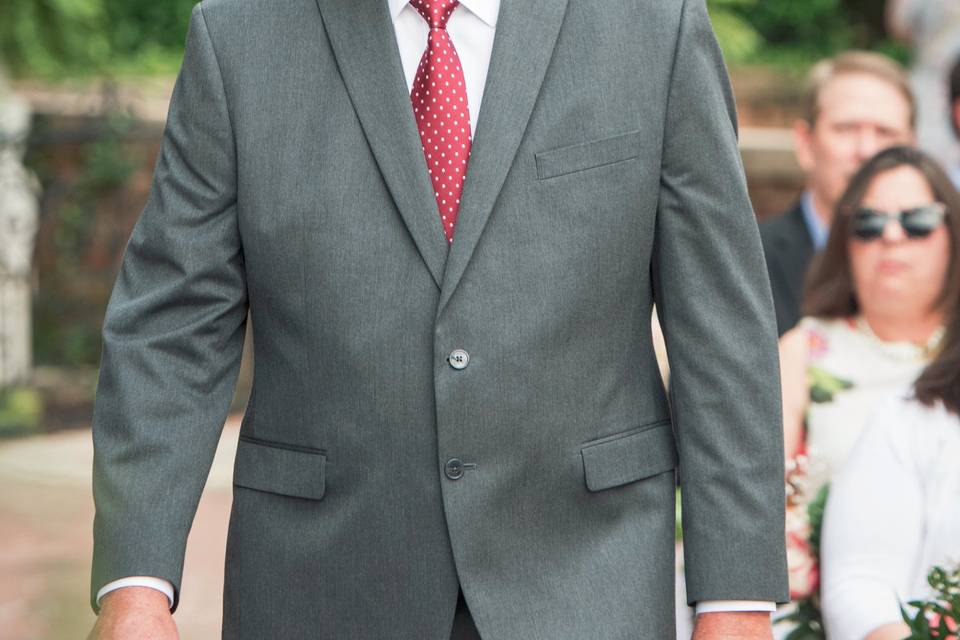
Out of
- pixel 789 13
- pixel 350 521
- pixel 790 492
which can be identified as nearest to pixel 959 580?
pixel 790 492

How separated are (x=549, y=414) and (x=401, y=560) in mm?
316

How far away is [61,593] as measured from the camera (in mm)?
6961

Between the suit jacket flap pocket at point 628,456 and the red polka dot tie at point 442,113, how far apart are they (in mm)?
440

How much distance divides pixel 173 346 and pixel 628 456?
2.39 ft

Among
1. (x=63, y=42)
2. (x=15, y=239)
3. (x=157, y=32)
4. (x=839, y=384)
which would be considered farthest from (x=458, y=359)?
(x=157, y=32)

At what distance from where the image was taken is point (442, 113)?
261 centimetres

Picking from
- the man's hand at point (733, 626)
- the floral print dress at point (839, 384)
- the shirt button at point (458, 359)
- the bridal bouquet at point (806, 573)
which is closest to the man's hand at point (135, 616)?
the shirt button at point (458, 359)

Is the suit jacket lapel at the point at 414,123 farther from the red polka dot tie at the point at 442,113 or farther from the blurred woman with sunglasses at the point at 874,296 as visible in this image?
the blurred woman with sunglasses at the point at 874,296

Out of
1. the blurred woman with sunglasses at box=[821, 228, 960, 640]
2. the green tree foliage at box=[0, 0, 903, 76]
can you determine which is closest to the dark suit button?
the blurred woman with sunglasses at box=[821, 228, 960, 640]

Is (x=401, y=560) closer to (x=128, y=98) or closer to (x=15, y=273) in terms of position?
(x=15, y=273)

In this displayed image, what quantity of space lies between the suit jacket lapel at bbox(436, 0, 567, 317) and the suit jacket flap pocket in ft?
1.08

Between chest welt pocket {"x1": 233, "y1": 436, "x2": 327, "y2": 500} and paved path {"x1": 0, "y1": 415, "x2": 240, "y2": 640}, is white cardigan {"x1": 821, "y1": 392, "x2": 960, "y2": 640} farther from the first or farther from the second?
paved path {"x1": 0, "y1": 415, "x2": 240, "y2": 640}

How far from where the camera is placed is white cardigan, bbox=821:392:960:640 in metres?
3.49

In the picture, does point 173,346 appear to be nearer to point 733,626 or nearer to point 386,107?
point 386,107
